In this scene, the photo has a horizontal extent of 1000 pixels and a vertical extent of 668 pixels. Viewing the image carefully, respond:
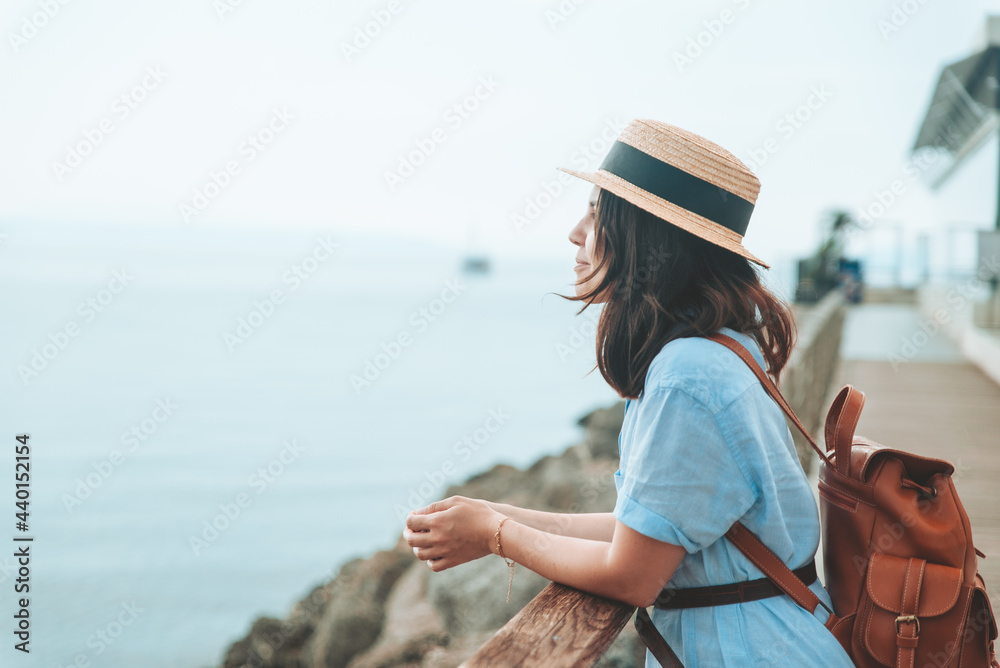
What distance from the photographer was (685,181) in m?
1.36

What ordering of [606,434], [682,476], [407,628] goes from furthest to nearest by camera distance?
1. [606,434]
2. [407,628]
3. [682,476]

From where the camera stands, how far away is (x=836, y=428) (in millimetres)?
1407

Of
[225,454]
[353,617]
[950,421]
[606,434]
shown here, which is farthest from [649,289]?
[225,454]

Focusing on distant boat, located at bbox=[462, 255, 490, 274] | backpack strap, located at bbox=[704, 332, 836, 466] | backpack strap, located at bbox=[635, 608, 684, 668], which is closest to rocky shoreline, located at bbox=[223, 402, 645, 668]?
backpack strap, located at bbox=[635, 608, 684, 668]

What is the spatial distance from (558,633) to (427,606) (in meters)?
5.26

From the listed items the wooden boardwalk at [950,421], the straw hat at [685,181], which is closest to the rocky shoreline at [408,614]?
the wooden boardwalk at [950,421]

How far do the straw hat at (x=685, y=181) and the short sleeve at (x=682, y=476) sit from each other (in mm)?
318

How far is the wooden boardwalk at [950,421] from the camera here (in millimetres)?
4090

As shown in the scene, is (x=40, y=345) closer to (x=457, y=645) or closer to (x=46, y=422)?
(x=46, y=422)

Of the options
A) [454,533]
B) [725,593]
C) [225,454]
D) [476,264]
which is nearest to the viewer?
[725,593]

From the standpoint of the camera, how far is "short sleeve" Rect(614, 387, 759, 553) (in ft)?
3.82

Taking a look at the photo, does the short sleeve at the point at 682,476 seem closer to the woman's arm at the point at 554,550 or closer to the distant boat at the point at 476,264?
the woman's arm at the point at 554,550

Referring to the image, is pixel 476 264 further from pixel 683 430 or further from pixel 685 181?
pixel 683 430

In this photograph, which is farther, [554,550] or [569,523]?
[569,523]
